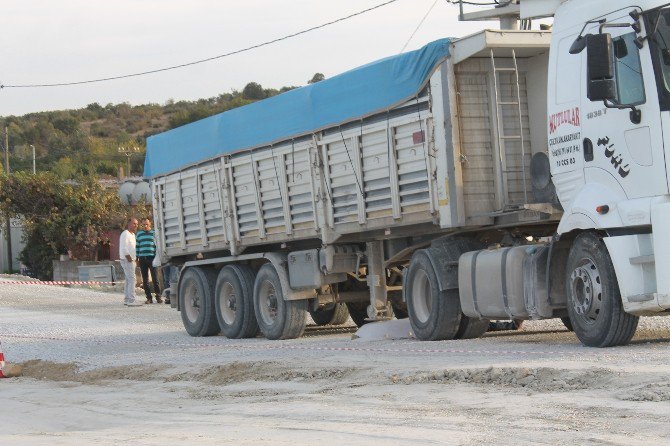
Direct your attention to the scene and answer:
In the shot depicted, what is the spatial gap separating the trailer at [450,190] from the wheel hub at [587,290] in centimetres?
3

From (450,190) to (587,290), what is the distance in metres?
2.46

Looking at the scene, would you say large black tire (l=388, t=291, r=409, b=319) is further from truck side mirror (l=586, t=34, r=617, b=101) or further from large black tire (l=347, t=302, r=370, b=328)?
truck side mirror (l=586, t=34, r=617, b=101)

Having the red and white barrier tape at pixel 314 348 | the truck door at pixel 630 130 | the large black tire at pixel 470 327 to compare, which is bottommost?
the red and white barrier tape at pixel 314 348

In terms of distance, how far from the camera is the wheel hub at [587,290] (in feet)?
41.5

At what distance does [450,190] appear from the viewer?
14695mm

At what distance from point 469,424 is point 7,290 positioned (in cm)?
2709

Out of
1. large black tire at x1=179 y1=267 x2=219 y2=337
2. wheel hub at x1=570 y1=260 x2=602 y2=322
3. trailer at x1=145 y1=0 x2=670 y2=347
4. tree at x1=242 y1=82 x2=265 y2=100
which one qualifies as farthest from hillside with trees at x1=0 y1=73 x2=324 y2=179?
wheel hub at x1=570 y1=260 x2=602 y2=322

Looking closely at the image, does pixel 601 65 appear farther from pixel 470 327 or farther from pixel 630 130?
pixel 470 327

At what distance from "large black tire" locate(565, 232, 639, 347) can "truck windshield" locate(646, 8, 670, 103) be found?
163 cm

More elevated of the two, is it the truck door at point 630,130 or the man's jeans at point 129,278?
the truck door at point 630,130

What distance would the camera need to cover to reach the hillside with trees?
92.3 meters

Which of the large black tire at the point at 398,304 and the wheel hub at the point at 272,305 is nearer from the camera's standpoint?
the large black tire at the point at 398,304

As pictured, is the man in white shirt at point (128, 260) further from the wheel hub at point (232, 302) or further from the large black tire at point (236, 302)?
the wheel hub at point (232, 302)

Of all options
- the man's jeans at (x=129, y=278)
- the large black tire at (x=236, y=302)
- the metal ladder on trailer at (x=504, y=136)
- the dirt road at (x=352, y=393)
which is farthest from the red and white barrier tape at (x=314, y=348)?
the man's jeans at (x=129, y=278)
